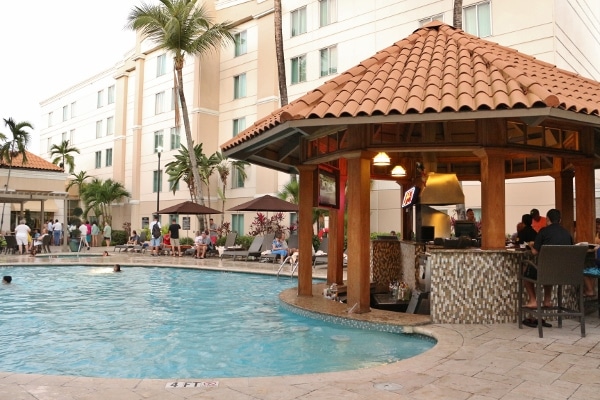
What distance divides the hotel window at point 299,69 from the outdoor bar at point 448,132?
18409 mm

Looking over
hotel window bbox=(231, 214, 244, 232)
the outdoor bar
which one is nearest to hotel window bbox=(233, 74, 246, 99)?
hotel window bbox=(231, 214, 244, 232)

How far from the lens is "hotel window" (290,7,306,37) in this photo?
28.0 metres

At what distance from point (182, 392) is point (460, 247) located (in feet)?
18.0

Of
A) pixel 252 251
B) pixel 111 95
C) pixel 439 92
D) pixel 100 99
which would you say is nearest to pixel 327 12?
pixel 252 251

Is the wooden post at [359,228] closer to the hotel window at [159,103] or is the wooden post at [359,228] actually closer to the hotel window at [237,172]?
the hotel window at [237,172]

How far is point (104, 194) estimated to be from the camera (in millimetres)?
38281

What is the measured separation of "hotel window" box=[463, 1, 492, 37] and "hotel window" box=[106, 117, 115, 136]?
30391mm

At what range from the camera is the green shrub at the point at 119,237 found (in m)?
35.9

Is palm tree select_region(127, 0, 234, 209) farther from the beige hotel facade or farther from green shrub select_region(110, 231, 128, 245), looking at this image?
green shrub select_region(110, 231, 128, 245)

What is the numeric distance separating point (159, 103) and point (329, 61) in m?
15.1

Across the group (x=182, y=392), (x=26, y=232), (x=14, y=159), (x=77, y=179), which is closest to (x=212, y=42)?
(x=26, y=232)

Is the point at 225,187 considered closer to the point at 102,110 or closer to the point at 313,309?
the point at 102,110

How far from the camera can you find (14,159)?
108 feet

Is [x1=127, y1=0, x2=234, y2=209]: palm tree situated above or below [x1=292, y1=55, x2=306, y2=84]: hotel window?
above
